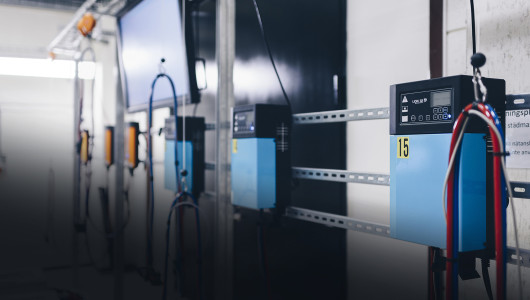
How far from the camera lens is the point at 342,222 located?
1.46 meters

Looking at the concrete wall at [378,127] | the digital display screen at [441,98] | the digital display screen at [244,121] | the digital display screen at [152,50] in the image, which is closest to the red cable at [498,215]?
the digital display screen at [441,98]

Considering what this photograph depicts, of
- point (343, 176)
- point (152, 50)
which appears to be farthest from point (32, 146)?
point (343, 176)

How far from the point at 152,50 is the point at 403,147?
183 centimetres

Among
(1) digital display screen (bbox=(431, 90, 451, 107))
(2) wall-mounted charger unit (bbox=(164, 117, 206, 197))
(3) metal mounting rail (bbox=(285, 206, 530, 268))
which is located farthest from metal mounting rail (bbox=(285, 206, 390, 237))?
(2) wall-mounted charger unit (bbox=(164, 117, 206, 197))

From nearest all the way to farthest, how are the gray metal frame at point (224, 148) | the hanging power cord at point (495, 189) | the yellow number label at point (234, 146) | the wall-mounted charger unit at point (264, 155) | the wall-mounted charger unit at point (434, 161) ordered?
the hanging power cord at point (495, 189) < the wall-mounted charger unit at point (434, 161) < the wall-mounted charger unit at point (264, 155) < the yellow number label at point (234, 146) < the gray metal frame at point (224, 148)

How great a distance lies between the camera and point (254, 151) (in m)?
1.68

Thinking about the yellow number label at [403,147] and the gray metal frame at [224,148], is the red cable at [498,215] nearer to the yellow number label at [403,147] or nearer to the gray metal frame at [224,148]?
the yellow number label at [403,147]

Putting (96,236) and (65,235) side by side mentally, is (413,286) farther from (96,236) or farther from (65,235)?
(65,235)

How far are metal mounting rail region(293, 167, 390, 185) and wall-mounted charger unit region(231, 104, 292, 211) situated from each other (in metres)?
0.08

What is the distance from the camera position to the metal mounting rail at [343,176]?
4.37 ft

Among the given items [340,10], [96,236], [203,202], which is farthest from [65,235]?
[340,10]

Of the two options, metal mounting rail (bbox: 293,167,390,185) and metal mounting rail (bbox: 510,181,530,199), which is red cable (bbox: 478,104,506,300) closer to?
metal mounting rail (bbox: 510,181,530,199)

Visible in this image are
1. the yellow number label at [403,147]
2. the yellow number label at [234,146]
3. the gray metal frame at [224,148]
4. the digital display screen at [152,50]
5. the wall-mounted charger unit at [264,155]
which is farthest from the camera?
the digital display screen at [152,50]

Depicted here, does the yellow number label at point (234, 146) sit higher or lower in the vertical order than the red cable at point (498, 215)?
higher
